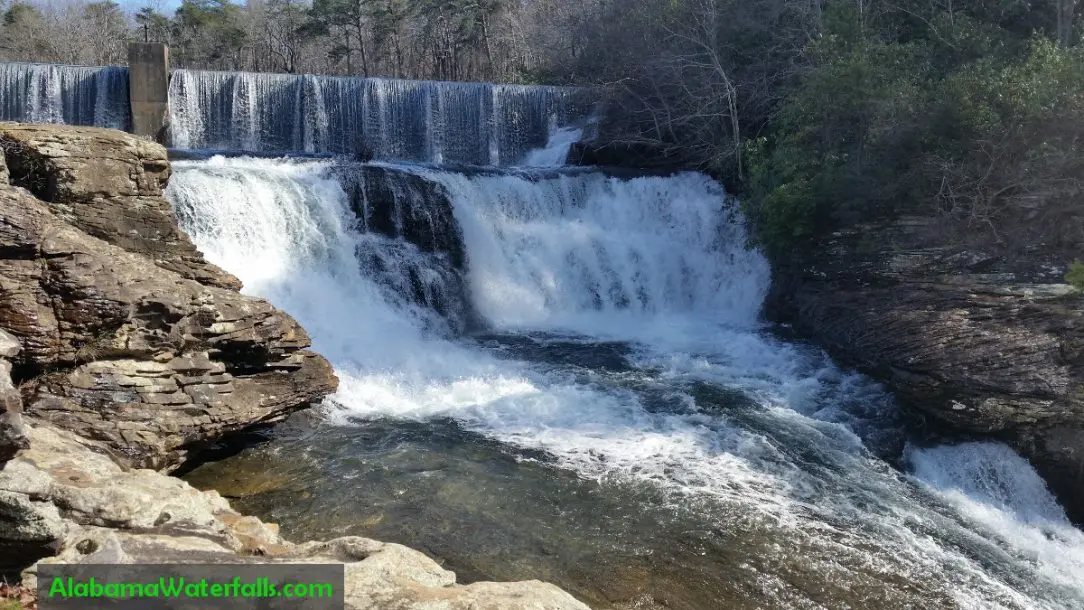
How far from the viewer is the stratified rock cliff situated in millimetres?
6172

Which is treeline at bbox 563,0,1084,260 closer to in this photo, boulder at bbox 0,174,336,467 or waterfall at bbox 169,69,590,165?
waterfall at bbox 169,69,590,165

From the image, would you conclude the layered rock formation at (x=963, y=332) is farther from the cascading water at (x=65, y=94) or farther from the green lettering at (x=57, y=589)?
the cascading water at (x=65, y=94)

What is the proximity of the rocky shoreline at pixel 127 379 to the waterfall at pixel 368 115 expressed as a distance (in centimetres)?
1266

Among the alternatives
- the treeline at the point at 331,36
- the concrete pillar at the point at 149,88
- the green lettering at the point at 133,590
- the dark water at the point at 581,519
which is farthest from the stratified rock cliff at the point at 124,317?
the treeline at the point at 331,36

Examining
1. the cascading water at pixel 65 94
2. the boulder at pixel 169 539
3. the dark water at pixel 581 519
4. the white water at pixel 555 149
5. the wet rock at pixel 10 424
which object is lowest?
the dark water at pixel 581 519

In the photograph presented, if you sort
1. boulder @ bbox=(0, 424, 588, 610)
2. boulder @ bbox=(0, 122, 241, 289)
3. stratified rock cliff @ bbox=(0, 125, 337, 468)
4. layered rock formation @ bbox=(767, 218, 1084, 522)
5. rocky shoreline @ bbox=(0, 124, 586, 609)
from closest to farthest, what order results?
boulder @ bbox=(0, 424, 588, 610) < rocky shoreline @ bbox=(0, 124, 586, 609) < stratified rock cliff @ bbox=(0, 125, 337, 468) < boulder @ bbox=(0, 122, 241, 289) < layered rock formation @ bbox=(767, 218, 1084, 522)

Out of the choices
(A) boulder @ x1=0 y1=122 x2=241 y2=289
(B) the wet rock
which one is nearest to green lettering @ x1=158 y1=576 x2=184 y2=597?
(B) the wet rock

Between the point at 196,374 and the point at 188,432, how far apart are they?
1.93 feet

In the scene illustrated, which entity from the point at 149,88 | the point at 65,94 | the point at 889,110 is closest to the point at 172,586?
the point at 889,110

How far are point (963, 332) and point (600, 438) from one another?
4.74m

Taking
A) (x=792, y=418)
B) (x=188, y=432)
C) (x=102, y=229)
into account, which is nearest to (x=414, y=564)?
(x=188, y=432)

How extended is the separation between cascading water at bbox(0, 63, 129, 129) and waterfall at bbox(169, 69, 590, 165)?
144 cm

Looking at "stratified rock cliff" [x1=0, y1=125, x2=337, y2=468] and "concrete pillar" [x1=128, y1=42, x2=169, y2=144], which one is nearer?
"stratified rock cliff" [x1=0, y1=125, x2=337, y2=468]

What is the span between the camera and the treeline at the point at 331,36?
34.7m
